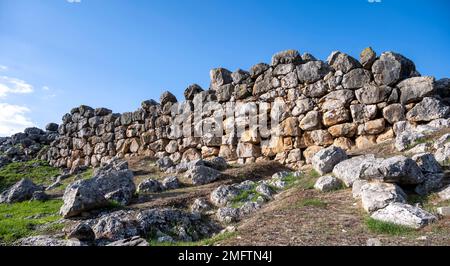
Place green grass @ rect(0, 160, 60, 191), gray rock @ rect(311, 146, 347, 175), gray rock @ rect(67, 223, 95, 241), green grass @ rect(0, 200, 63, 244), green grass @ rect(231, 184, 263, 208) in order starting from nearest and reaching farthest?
gray rock @ rect(67, 223, 95, 241)
green grass @ rect(0, 200, 63, 244)
green grass @ rect(231, 184, 263, 208)
gray rock @ rect(311, 146, 347, 175)
green grass @ rect(0, 160, 60, 191)

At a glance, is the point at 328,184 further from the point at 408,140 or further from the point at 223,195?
the point at 408,140

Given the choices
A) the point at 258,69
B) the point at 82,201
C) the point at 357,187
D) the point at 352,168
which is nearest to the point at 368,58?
the point at 258,69

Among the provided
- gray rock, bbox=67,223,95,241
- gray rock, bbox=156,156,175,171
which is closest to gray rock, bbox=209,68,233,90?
gray rock, bbox=156,156,175,171

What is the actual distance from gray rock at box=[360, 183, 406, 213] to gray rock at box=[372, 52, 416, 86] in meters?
6.32

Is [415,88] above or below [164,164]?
above

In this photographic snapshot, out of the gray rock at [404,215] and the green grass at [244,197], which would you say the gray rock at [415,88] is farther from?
the gray rock at [404,215]

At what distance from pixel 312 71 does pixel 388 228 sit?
30.3 ft

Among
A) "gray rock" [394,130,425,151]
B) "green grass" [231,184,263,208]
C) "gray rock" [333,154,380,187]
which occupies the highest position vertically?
"gray rock" [394,130,425,151]

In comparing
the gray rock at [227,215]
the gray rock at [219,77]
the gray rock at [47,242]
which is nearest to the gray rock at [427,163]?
the gray rock at [227,215]

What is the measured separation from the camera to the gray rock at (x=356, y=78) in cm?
1330

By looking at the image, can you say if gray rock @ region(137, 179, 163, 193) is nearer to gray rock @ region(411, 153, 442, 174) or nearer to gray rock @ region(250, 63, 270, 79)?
gray rock @ region(250, 63, 270, 79)

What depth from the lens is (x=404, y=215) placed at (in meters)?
6.41

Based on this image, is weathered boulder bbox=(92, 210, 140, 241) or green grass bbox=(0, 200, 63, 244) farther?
green grass bbox=(0, 200, 63, 244)

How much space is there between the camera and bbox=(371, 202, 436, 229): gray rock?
20.4 ft
